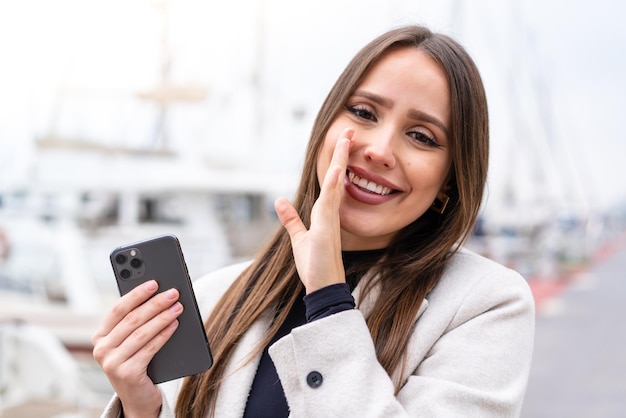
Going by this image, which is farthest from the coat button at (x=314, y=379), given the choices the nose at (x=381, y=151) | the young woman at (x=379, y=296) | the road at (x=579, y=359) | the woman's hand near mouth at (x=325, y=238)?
the road at (x=579, y=359)

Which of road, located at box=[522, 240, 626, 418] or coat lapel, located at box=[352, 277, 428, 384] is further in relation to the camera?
road, located at box=[522, 240, 626, 418]

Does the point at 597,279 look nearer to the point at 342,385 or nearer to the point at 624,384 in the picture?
the point at 624,384

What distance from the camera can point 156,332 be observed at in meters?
1.04

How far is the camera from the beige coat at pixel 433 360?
0.95 meters

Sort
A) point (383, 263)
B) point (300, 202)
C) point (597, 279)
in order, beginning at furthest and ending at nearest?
1. point (597, 279)
2. point (300, 202)
3. point (383, 263)

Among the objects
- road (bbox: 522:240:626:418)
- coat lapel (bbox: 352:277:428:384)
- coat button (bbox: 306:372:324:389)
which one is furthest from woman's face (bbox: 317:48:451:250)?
road (bbox: 522:240:626:418)

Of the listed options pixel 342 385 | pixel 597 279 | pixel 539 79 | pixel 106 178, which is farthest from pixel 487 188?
pixel 539 79

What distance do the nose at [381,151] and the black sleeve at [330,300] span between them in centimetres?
22

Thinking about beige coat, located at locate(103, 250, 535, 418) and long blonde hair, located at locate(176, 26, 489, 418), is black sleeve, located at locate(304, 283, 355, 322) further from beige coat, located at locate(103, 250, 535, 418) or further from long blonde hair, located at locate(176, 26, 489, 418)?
long blonde hair, located at locate(176, 26, 489, 418)

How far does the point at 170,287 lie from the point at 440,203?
0.51m

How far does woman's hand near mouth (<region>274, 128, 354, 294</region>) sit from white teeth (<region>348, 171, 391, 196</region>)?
66mm

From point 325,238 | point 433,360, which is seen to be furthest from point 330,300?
point 433,360

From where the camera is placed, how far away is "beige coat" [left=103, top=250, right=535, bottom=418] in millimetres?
947

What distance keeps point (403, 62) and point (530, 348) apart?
0.51m
